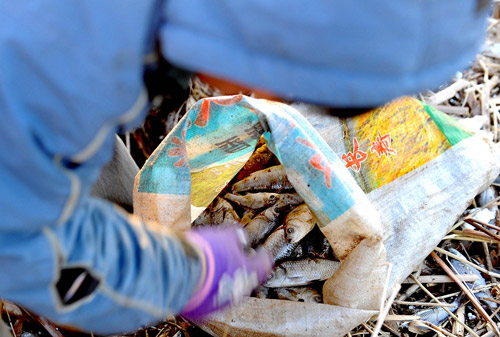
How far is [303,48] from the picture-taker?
671 millimetres

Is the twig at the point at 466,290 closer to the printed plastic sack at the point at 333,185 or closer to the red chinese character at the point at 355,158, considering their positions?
the printed plastic sack at the point at 333,185

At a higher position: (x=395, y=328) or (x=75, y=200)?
(x=75, y=200)

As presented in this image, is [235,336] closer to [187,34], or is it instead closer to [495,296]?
[495,296]

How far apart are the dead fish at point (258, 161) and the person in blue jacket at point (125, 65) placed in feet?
3.89

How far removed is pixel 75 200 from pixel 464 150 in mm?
1597

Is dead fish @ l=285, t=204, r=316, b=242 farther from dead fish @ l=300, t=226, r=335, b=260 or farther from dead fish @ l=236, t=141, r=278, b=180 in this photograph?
dead fish @ l=236, t=141, r=278, b=180

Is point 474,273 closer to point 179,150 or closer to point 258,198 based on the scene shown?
point 258,198

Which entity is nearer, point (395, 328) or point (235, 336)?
point (235, 336)

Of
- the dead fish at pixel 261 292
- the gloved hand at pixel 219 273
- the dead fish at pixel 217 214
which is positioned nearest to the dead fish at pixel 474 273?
the dead fish at pixel 261 292

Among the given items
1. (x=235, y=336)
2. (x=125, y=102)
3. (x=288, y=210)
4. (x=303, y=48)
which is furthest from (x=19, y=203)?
(x=288, y=210)

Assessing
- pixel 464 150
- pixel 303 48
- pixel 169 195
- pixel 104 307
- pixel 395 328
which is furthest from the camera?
pixel 464 150

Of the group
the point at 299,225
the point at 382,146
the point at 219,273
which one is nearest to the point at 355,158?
the point at 382,146

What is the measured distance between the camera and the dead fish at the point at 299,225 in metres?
1.73

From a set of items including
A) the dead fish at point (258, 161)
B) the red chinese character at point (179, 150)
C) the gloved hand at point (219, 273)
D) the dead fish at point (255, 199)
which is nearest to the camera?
the gloved hand at point (219, 273)
